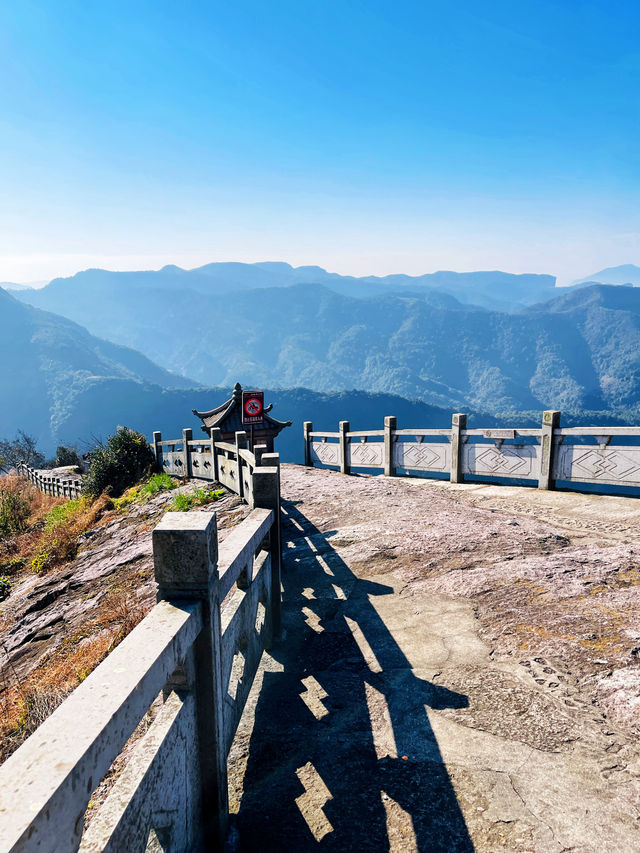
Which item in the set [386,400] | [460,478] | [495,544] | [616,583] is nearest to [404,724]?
[616,583]

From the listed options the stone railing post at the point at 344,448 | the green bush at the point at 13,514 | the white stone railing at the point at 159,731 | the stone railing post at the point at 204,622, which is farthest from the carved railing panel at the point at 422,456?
the green bush at the point at 13,514

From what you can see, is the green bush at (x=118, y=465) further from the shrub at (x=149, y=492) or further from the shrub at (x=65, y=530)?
the shrub at (x=149, y=492)

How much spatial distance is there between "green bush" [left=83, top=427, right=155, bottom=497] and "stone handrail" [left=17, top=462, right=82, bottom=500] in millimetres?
1755

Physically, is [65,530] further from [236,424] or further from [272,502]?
[272,502]

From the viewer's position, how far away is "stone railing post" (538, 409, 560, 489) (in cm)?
1066

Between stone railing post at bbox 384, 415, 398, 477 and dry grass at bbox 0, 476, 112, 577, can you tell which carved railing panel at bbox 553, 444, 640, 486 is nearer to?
stone railing post at bbox 384, 415, 398, 477

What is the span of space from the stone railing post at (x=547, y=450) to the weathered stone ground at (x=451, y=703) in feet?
14.1

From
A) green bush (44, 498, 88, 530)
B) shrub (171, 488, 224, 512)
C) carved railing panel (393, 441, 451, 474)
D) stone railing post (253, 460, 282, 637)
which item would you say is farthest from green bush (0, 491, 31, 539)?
stone railing post (253, 460, 282, 637)

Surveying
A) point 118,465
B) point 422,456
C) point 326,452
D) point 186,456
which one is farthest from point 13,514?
point 422,456

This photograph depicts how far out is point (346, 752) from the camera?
317cm

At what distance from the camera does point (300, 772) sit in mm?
3064

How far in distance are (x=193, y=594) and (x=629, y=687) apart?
296 centimetres

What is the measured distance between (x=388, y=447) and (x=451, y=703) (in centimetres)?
1077

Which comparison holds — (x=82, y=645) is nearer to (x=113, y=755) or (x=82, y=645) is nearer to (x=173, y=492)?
(x=113, y=755)
